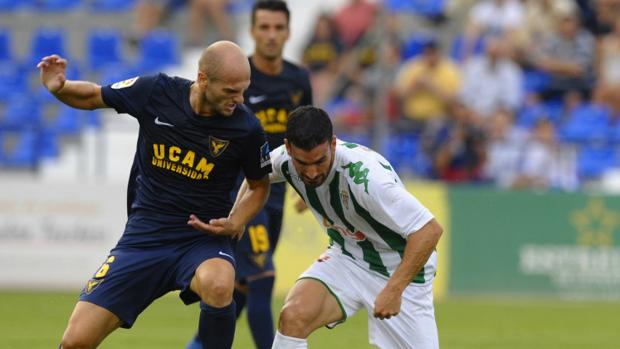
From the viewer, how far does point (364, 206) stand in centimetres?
686

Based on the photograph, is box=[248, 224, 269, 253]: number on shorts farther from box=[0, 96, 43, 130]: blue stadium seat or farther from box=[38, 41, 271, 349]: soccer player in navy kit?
box=[0, 96, 43, 130]: blue stadium seat

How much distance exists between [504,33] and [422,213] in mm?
12171

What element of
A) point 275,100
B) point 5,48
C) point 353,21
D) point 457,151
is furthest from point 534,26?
point 275,100

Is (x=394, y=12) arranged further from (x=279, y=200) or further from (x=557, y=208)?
(x=279, y=200)

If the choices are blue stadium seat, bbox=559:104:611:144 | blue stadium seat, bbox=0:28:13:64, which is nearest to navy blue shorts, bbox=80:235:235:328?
blue stadium seat, bbox=559:104:611:144

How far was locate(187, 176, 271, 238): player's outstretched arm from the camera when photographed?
7.06m

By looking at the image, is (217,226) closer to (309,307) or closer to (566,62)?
(309,307)

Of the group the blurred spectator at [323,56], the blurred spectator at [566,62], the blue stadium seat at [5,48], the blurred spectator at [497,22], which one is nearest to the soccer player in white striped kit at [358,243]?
the blurred spectator at [323,56]

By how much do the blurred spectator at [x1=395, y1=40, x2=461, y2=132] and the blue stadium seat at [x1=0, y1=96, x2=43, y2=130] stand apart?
4915 millimetres

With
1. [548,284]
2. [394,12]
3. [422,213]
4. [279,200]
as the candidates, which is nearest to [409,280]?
[422,213]

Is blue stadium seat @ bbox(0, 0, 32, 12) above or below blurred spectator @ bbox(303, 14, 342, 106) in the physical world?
above

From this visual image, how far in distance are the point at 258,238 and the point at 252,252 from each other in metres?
0.11

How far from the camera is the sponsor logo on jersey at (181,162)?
7059 millimetres

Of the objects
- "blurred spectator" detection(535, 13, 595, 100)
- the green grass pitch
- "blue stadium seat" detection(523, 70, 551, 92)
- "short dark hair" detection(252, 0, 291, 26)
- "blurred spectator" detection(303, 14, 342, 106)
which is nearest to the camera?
"short dark hair" detection(252, 0, 291, 26)
